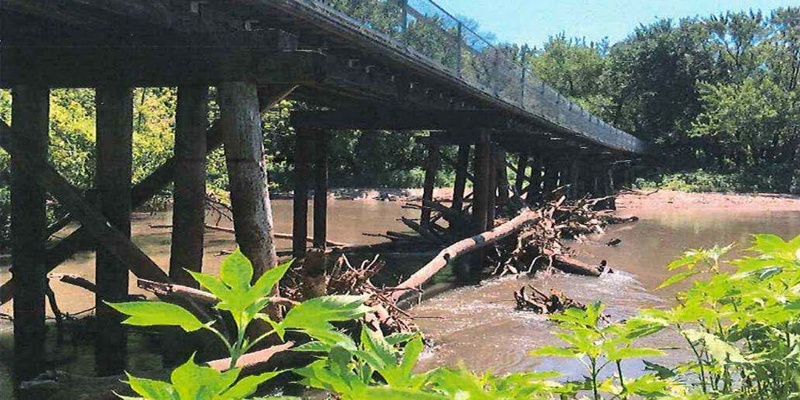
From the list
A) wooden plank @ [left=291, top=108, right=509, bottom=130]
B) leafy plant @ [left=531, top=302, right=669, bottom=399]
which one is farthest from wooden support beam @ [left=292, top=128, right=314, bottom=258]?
leafy plant @ [left=531, top=302, right=669, bottom=399]

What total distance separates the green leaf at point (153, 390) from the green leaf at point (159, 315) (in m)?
0.08

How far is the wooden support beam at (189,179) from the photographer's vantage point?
19.0 ft

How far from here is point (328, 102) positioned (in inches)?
447

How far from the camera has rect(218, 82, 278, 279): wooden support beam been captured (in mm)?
5246

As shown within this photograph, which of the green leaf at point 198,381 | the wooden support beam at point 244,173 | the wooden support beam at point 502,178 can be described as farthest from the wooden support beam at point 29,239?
the wooden support beam at point 502,178

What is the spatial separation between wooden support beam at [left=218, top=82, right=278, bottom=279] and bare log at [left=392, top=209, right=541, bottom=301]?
2.07 meters

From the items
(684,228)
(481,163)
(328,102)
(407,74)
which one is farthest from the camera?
(684,228)

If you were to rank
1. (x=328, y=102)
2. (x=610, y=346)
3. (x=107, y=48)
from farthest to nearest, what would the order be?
1. (x=328, y=102)
2. (x=107, y=48)
3. (x=610, y=346)

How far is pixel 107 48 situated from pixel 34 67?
74cm

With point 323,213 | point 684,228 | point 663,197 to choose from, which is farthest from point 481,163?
point 663,197

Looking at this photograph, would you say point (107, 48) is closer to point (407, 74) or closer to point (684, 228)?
point (407, 74)

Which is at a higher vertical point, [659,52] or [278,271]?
[659,52]

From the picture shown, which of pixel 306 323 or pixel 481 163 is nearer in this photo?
pixel 306 323

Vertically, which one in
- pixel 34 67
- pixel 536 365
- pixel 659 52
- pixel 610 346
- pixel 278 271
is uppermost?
pixel 659 52
